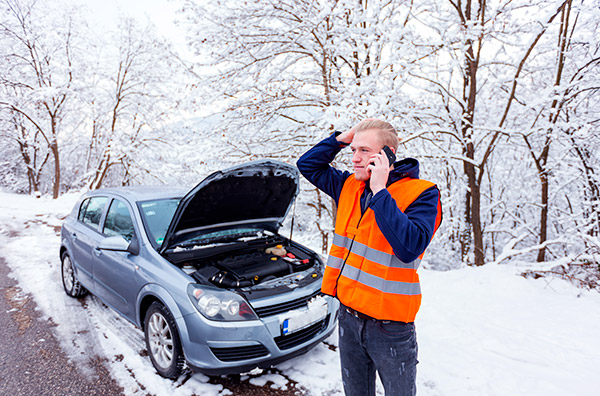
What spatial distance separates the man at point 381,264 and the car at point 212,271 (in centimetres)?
101

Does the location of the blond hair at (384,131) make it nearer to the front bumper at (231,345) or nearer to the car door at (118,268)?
the front bumper at (231,345)

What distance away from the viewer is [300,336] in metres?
2.73

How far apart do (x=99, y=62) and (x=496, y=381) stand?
71.2ft

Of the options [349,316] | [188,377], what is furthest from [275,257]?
[349,316]

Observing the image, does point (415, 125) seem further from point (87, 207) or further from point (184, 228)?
point (87, 207)

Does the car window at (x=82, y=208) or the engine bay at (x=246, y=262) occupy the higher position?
the car window at (x=82, y=208)

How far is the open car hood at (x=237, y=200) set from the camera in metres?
2.92

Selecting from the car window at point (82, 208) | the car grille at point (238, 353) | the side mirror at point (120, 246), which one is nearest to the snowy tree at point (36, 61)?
the car window at point (82, 208)

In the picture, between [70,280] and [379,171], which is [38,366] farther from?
[379,171]

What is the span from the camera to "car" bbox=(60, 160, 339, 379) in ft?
8.20

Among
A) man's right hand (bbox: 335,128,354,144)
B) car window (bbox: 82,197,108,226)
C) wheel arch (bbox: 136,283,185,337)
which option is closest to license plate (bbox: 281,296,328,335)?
wheel arch (bbox: 136,283,185,337)

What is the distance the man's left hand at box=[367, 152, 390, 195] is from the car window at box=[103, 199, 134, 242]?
286cm

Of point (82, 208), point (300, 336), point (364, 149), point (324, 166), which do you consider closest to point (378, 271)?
point (364, 149)

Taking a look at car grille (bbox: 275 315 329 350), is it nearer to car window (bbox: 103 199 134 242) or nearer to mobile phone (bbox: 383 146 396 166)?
mobile phone (bbox: 383 146 396 166)
